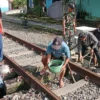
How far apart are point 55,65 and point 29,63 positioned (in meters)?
1.73

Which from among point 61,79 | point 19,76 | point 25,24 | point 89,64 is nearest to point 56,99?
point 61,79

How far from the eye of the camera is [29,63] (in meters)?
7.17

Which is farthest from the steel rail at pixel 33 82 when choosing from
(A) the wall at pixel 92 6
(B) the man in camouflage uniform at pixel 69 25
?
(A) the wall at pixel 92 6

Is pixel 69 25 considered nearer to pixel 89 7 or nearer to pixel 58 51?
pixel 58 51

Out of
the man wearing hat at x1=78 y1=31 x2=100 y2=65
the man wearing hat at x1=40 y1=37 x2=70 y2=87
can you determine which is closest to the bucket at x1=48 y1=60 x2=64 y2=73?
the man wearing hat at x1=40 y1=37 x2=70 y2=87

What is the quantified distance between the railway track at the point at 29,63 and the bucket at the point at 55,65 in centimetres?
42

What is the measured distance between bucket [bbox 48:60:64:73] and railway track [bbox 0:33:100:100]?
0.42 m

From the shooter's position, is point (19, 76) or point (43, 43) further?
point (43, 43)

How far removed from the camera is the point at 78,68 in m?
6.04

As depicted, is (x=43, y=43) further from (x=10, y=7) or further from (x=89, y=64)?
(x=10, y=7)

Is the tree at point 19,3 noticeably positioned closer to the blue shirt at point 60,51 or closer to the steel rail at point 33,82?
the steel rail at point 33,82

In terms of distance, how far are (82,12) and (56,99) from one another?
1686 centimetres

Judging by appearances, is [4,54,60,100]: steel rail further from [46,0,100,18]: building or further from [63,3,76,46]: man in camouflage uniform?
[46,0,100,18]: building

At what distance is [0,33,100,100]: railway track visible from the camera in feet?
16.2
